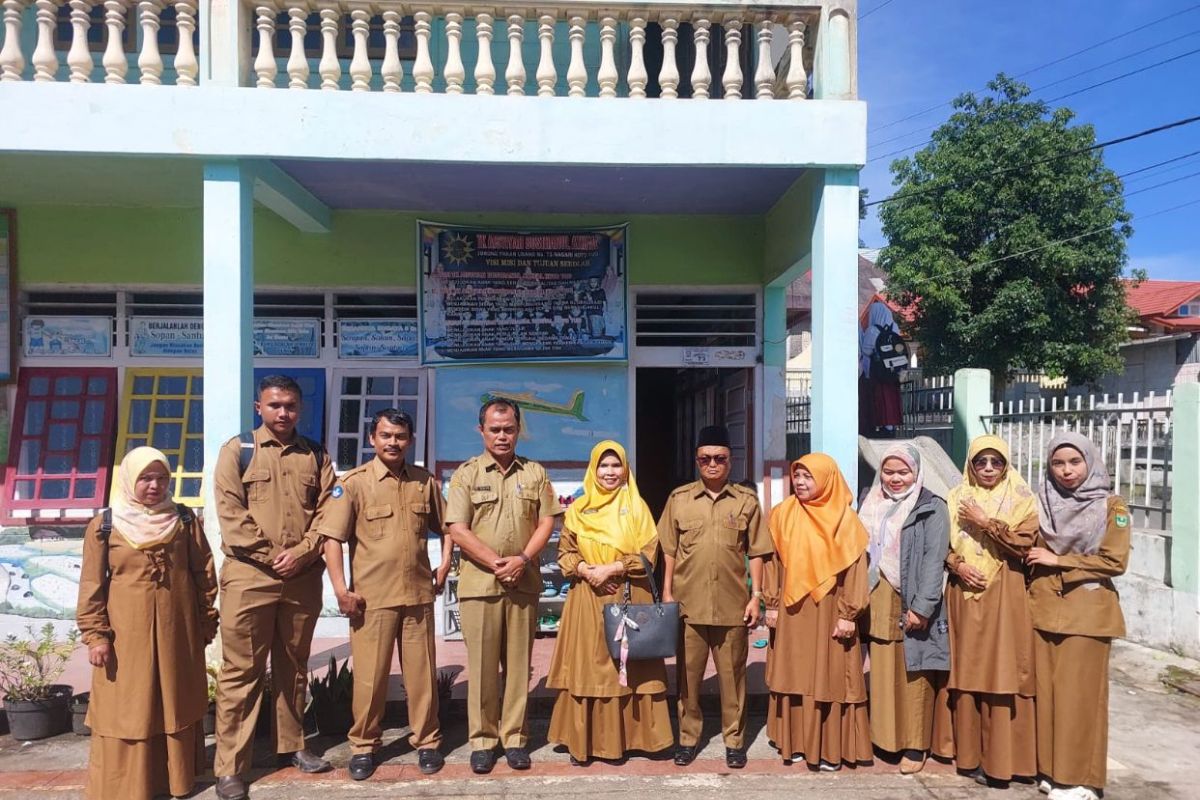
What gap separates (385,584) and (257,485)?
68cm

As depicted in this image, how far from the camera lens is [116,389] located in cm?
610

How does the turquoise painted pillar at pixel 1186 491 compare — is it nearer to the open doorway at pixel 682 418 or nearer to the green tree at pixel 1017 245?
the open doorway at pixel 682 418

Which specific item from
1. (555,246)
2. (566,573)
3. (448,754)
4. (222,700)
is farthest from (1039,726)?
(555,246)

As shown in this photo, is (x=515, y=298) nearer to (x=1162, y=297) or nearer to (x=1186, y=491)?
(x=1186, y=491)

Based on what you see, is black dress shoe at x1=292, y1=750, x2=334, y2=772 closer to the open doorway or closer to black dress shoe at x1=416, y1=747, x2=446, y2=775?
black dress shoe at x1=416, y1=747, x2=446, y2=775

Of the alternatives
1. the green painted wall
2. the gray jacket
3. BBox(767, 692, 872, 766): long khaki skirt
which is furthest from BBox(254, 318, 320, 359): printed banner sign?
the gray jacket

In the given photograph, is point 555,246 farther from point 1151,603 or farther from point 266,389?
point 1151,603

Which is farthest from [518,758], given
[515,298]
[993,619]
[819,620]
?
[515,298]

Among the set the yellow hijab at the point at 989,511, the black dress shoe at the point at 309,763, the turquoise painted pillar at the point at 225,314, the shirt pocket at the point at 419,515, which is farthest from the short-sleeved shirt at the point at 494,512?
the yellow hijab at the point at 989,511

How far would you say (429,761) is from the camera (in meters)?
3.57

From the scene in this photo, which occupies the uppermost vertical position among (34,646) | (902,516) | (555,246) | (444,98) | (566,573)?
(444,98)

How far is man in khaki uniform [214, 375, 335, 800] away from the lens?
3.40 meters

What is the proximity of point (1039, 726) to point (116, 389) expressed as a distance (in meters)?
6.21

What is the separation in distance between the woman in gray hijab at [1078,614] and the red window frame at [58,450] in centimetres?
602
